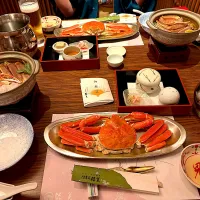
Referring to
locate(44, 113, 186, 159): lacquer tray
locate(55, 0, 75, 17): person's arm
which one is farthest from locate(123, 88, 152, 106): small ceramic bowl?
locate(55, 0, 75, 17): person's arm

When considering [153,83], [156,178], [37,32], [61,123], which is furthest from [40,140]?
[37,32]

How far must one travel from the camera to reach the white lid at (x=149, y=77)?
1084 millimetres

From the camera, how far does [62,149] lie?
34.7 inches

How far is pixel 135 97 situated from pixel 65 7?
4.64ft

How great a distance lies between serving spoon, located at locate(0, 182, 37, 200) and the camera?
73 cm

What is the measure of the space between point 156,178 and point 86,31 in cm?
124

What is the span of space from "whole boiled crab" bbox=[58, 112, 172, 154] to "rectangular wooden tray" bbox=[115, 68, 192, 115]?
5cm

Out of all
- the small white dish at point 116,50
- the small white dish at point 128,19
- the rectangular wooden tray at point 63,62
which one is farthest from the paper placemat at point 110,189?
the small white dish at point 128,19

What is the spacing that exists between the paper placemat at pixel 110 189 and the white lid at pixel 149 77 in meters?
Answer: 0.38

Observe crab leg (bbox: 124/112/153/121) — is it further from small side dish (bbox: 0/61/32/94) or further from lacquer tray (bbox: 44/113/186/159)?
small side dish (bbox: 0/61/32/94)

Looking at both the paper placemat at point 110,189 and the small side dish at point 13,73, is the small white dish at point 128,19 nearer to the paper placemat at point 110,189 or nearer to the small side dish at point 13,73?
the small side dish at point 13,73

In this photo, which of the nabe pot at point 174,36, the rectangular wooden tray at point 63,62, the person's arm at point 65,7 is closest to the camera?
the nabe pot at point 174,36

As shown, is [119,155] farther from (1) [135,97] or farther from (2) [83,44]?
(2) [83,44]

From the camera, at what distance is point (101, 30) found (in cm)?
158
